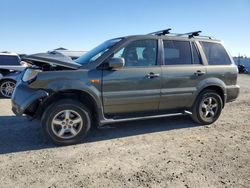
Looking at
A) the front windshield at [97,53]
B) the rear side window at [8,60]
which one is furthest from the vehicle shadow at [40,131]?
the rear side window at [8,60]

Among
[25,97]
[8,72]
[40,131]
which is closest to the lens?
[25,97]

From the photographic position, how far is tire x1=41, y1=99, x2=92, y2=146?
4.95 meters

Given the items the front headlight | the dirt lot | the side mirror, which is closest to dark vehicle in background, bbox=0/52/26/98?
the dirt lot

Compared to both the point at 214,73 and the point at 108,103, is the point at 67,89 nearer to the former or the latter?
the point at 108,103

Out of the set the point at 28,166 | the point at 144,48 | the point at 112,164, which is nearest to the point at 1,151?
the point at 28,166

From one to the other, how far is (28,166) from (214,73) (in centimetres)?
433

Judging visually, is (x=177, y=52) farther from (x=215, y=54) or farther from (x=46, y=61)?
(x=46, y=61)

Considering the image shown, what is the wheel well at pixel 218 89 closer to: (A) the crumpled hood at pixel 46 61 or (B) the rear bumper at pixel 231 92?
(B) the rear bumper at pixel 231 92

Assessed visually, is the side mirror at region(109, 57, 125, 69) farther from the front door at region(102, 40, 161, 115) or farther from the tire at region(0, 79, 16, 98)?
the tire at region(0, 79, 16, 98)

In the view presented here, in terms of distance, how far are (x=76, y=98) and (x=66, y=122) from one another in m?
0.47

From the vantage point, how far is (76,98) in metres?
5.25

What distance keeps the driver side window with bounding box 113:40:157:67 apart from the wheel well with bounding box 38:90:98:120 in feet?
3.14

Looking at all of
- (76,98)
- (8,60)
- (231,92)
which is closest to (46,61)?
(76,98)

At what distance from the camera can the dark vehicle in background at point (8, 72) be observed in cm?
1018
